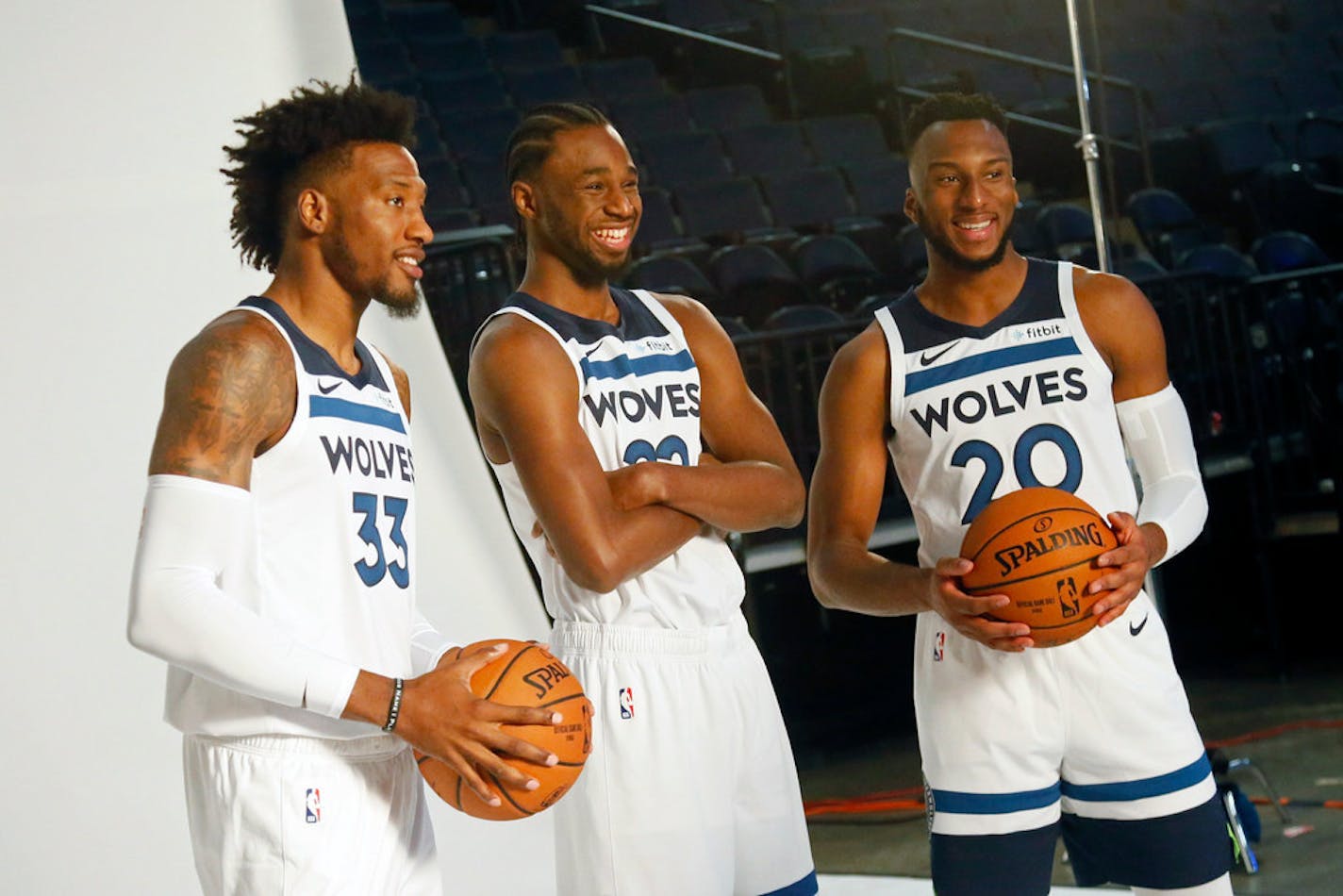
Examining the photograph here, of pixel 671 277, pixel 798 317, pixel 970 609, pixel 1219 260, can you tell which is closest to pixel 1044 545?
pixel 970 609

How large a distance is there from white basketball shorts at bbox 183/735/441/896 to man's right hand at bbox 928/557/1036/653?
2.85 feet

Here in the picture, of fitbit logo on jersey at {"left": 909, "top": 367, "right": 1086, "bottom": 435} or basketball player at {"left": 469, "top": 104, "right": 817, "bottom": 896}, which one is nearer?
basketball player at {"left": 469, "top": 104, "right": 817, "bottom": 896}

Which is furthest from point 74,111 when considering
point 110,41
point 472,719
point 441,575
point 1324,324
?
point 1324,324

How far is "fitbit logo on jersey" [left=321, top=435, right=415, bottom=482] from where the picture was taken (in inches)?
76.8

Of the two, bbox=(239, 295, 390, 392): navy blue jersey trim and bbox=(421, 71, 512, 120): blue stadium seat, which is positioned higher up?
bbox=(421, 71, 512, 120): blue stadium seat

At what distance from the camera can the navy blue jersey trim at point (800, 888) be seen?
232cm

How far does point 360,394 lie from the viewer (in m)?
2.04

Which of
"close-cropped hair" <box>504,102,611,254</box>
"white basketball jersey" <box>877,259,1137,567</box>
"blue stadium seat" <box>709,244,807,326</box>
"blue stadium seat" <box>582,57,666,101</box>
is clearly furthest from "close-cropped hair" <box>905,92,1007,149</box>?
"blue stadium seat" <box>582,57,666,101</box>

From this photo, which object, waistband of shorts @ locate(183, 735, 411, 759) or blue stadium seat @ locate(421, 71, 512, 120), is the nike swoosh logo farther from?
blue stadium seat @ locate(421, 71, 512, 120)

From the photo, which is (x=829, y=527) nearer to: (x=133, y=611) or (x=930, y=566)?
(x=930, y=566)

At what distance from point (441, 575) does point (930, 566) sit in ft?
8.16

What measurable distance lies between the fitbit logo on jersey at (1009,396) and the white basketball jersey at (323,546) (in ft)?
3.17

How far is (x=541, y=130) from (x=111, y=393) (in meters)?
2.33

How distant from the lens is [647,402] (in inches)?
93.7
